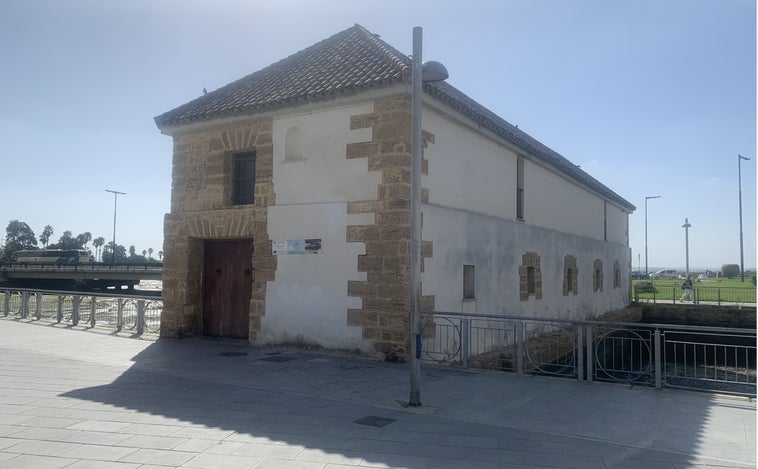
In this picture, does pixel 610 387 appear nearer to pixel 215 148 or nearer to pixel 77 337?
pixel 215 148

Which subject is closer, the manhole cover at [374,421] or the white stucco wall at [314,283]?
the manhole cover at [374,421]

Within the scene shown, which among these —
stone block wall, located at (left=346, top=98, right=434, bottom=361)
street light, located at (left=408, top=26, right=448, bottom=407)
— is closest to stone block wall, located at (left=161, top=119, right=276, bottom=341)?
stone block wall, located at (left=346, top=98, right=434, bottom=361)

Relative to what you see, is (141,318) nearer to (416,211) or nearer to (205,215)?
(205,215)

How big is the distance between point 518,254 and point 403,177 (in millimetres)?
5933

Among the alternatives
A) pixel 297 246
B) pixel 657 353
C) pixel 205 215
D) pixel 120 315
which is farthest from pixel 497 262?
pixel 120 315

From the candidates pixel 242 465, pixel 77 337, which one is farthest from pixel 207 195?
pixel 242 465

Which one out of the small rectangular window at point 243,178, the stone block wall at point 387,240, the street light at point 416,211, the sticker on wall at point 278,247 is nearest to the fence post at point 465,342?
the stone block wall at point 387,240

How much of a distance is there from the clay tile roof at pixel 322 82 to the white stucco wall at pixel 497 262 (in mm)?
2324

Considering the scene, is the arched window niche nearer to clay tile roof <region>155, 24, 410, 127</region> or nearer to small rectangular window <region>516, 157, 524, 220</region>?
clay tile roof <region>155, 24, 410, 127</region>

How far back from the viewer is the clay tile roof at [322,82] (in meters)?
10.1

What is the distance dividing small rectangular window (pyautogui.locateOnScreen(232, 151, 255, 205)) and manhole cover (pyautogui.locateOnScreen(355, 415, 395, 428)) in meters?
7.33

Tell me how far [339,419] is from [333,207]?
527 centimetres

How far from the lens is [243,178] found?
12289mm

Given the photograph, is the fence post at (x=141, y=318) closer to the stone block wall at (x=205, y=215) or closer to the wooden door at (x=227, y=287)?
the stone block wall at (x=205, y=215)
